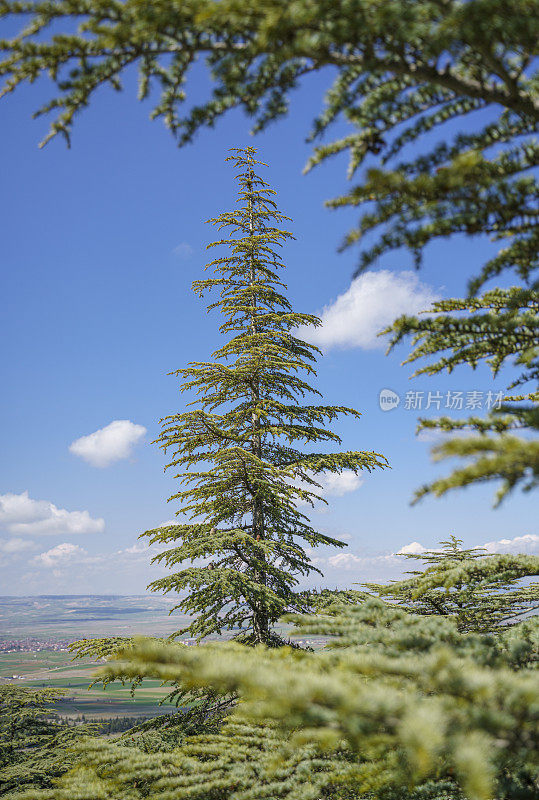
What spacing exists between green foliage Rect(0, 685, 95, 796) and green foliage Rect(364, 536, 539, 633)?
7.90m

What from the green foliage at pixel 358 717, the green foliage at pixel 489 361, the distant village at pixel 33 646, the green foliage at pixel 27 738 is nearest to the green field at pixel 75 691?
the distant village at pixel 33 646

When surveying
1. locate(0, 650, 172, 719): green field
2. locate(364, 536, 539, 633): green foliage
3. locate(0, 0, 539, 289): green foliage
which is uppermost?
locate(0, 0, 539, 289): green foliage

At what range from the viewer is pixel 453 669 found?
179 centimetres

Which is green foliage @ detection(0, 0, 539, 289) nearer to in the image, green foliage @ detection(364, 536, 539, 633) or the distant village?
green foliage @ detection(364, 536, 539, 633)

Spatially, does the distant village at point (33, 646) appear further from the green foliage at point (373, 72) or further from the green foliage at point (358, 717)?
the green foliage at point (373, 72)

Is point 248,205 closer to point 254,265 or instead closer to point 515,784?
point 254,265

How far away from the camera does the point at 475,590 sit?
16.8ft

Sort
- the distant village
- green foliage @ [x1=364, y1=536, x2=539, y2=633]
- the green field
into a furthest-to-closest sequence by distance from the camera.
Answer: the distant village < the green field < green foliage @ [x1=364, y1=536, x2=539, y2=633]

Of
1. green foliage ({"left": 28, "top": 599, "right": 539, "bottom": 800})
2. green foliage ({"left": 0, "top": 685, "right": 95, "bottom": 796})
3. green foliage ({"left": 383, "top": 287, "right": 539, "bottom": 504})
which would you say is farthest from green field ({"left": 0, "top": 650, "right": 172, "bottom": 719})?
green foliage ({"left": 383, "top": 287, "right": 539, "bottom": 504})

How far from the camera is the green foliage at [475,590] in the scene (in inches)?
153

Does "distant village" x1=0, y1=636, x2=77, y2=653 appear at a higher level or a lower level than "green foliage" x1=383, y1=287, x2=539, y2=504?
lower

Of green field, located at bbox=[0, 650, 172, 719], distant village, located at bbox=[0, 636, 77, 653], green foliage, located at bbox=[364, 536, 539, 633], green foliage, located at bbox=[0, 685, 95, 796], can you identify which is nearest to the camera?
green foliage, located at bbox=[364, 536, 539, 633]

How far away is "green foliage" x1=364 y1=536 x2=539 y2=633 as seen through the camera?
3.89 m

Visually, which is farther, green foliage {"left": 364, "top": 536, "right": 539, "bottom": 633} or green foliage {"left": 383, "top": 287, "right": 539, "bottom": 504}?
green foliage {"left": 364, "top": 536, "right": 539, "bottom": 633}
